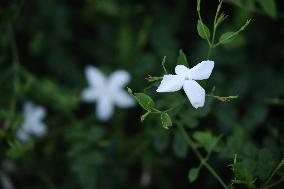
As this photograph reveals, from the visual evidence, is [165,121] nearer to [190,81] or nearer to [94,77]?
[190,81]

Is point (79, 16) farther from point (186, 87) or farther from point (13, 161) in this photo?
point (186, 87)

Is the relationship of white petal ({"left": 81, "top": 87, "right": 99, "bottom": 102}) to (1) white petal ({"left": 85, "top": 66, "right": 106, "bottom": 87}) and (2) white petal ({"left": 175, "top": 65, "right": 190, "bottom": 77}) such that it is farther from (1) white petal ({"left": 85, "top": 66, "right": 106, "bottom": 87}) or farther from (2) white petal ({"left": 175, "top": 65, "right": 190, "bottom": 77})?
(2) white petal ({"left": 175, "top": 65, "right": 190, "bottom": 77})

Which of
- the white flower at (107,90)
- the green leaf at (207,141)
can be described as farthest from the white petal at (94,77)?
the green leaf at (207,141)

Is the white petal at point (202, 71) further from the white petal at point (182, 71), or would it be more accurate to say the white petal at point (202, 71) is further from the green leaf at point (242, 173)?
Result: the green leaf at point (242, 173)

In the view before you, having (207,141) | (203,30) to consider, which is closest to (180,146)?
(207,141)

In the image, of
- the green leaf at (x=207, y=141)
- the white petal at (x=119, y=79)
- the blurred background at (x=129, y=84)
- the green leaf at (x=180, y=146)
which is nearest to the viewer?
the green leaf at (x=207, y=141)
